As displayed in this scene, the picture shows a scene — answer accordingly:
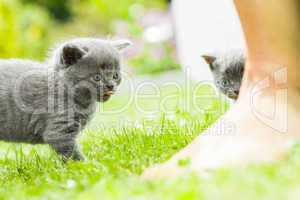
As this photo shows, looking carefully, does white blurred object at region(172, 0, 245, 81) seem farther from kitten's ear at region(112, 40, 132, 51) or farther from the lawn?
kitten's ear at region(112, 40, 132, 51)

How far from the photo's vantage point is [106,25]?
966 cm

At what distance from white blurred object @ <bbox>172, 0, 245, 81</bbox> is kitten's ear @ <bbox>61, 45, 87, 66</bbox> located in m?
2.61

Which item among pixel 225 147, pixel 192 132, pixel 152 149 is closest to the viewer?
pixel 225 147

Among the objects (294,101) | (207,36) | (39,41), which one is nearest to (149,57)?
(39,41)

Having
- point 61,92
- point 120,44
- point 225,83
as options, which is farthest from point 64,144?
point 225,83

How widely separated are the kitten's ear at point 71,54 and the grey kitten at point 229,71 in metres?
0.92

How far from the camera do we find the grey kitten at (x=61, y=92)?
115 inches

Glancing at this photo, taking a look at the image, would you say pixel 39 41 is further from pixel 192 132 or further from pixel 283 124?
pixel 283 124

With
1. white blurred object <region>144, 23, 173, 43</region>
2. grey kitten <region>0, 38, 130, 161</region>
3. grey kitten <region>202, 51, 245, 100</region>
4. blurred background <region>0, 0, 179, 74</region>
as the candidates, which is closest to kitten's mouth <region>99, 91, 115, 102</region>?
grey kitten <region>0, 38, 130, 161</region>

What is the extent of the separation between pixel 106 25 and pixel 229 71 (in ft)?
21.0

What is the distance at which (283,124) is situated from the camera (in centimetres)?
241

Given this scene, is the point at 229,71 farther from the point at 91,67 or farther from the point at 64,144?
the point at 64,144

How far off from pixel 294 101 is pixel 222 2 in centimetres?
353

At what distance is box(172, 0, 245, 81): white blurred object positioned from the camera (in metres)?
5.66
